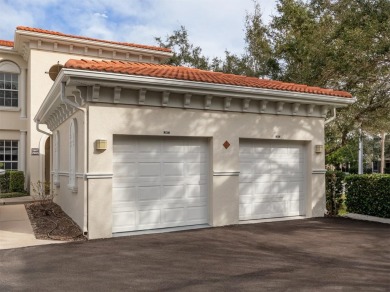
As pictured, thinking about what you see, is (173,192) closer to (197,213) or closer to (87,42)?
(197,213)

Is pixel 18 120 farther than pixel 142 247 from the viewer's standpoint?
Yes

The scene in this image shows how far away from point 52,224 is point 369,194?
8488 mm

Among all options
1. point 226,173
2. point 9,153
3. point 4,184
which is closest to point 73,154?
point 226,173

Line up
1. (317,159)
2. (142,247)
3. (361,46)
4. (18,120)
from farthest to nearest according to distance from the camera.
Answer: (18,120)
(361,46)
(317,159)
(142,247)

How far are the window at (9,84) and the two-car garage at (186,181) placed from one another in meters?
11.4

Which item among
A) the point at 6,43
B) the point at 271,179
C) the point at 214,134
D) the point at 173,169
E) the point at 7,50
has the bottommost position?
the point at 271,179

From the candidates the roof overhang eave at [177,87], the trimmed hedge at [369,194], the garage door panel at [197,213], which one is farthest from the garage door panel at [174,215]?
the trimmed hedge at [369,194]

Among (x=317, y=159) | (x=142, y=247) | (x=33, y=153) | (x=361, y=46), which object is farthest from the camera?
(x=33, y=153)

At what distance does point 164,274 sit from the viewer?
5141mm

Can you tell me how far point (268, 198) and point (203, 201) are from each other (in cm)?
193

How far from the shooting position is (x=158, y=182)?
8211mm

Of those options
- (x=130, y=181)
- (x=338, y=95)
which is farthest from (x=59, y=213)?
(x=338, y=95)

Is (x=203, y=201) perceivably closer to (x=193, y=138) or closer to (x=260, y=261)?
(x=193, y=138)

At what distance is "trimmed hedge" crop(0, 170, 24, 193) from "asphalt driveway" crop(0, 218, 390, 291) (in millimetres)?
10254
